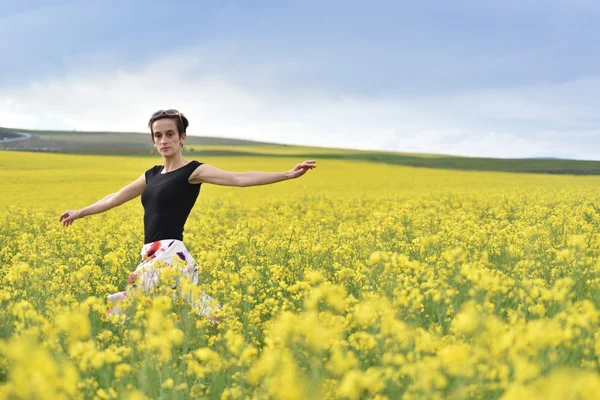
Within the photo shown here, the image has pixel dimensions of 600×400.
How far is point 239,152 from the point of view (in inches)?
2611

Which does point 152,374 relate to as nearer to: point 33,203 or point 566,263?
point 566,263

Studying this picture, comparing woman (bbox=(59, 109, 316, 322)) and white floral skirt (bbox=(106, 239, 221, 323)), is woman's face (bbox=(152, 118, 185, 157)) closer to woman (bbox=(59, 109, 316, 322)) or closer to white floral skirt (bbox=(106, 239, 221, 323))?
woman (bbox=(59, 109, 316, 322))

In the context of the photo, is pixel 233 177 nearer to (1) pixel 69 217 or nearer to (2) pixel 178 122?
(2) pixel 178 122

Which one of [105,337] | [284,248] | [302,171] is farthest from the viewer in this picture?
[284,248]

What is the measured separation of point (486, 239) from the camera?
26.0 feet

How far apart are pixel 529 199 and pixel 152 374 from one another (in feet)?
56.0

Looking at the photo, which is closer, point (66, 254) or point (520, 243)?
point (520, 243)

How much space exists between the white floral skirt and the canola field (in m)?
0.16

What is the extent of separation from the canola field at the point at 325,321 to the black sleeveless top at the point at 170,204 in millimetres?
464

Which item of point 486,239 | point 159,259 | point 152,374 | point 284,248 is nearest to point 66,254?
point 284,248

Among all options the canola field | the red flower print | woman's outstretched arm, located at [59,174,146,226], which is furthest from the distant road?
the red flower print

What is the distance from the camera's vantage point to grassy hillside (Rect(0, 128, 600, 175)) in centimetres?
5400

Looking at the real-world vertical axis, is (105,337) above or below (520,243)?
below

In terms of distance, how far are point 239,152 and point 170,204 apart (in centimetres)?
6181
